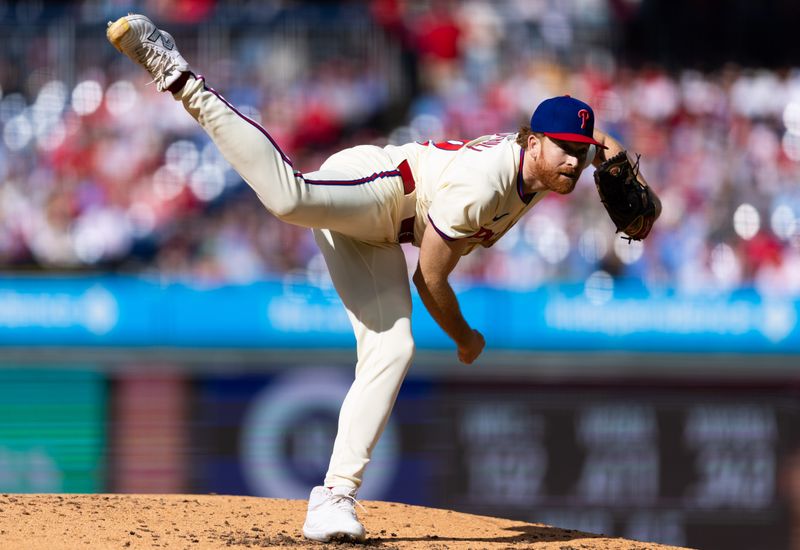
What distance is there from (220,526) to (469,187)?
170 cm

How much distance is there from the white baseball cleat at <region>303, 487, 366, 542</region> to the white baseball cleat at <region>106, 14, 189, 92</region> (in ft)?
4.92

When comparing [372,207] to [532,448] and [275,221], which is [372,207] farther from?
[275,221]

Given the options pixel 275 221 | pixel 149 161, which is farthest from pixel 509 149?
pixel 149 161

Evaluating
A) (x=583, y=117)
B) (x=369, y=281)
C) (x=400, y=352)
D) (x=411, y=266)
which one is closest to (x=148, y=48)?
(x=369, y=281)

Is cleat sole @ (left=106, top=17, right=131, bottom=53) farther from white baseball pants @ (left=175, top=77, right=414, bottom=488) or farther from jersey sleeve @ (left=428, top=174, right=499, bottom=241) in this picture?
jersey sleeve @ (left=428, top=174, right=499, bottom=241)

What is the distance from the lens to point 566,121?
4039 millimetres

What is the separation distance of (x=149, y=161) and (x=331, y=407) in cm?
366

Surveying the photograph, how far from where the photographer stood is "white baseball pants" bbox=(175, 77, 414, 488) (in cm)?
403

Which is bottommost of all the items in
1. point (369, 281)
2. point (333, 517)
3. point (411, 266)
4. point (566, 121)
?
point (333, 517)

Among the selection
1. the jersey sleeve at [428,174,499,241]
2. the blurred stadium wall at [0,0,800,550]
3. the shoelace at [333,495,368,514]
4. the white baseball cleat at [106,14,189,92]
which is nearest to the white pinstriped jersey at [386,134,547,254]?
the jersey sleeve at [428,174,499,241]

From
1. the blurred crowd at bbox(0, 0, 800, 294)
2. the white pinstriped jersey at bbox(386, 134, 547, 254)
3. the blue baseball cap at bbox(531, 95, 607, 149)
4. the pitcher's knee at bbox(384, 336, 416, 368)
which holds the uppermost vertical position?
the blurred crowd at bbox(0, 0, 800, 294)

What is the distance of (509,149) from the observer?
416 centimetres

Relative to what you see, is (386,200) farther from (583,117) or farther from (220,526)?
(220,526)

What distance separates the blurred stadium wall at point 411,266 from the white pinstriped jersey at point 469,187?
4.08 metres
